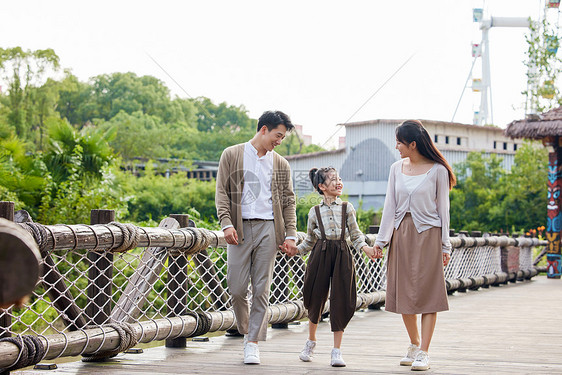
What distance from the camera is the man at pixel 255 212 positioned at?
→ 4.29 meters

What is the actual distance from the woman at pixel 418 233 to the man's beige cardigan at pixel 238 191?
0.59 meters

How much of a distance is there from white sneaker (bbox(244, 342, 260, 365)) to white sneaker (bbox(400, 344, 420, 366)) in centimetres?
83

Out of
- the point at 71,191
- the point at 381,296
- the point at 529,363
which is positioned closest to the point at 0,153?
the point at 71,191

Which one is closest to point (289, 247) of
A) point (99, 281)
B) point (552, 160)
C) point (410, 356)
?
point (410, 356)

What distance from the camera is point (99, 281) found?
4023 millimetres

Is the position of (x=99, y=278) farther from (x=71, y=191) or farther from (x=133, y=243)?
(x=71, y=191)

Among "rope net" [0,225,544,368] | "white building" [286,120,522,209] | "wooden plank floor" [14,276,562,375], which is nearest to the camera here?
"rope net" [0,225,544,368]

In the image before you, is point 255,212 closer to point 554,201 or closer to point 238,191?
point 238,191

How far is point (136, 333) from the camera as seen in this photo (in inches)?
167

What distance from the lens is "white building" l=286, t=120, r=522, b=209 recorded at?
1009 inches

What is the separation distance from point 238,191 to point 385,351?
153 centimetres

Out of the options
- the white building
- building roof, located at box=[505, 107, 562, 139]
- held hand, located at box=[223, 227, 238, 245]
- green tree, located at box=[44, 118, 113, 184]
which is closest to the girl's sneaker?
held hand, located at box=[223, 227, 238, 245]

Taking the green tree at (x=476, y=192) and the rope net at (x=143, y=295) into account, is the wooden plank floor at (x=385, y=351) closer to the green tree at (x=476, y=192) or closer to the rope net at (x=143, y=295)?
the rope net at (x=143, y=295)

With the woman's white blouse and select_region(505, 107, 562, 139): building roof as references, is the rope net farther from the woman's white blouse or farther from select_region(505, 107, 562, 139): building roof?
select_region(505, 107, 562, 139): building roof
